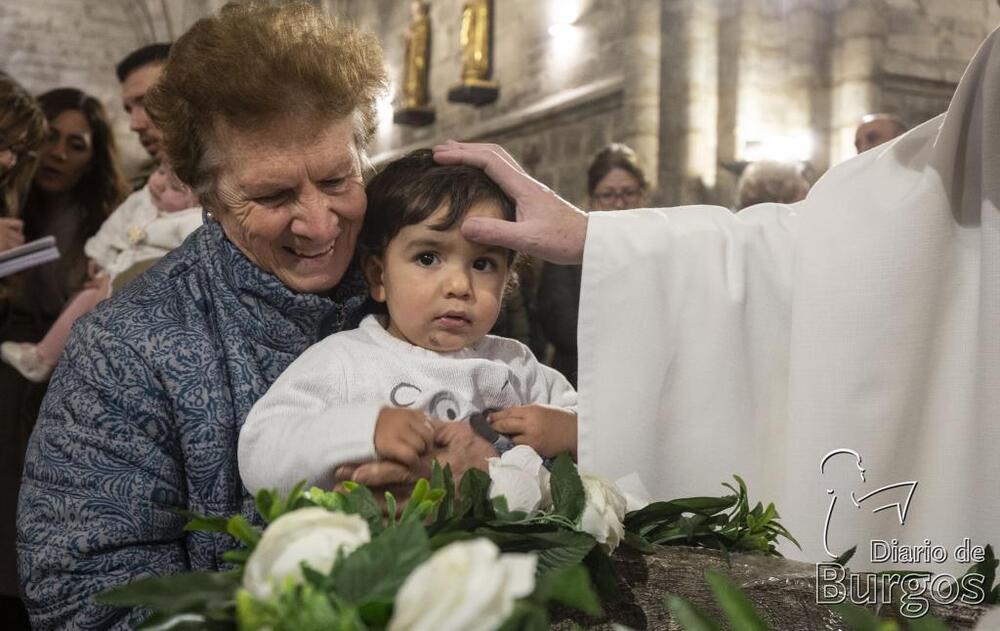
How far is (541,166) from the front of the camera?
10.0m

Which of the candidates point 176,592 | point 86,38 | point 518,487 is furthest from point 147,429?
point 86,38

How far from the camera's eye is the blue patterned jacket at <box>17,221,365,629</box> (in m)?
1.62

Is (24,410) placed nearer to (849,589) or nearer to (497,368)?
(497,368)

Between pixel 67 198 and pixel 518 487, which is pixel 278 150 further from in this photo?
pixel 67 198

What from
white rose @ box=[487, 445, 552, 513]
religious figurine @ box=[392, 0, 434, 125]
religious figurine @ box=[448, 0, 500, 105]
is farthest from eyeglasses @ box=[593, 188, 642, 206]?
religious figurine @ box=[392, 0, 434, 125]

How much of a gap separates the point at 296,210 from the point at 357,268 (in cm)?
20

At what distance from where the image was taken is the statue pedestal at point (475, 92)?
35.8 ft

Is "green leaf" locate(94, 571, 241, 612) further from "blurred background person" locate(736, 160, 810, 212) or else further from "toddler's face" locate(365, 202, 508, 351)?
"blurred background person" locate(736, 160, 810, 212)

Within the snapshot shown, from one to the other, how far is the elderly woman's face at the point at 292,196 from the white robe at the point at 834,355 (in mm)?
496

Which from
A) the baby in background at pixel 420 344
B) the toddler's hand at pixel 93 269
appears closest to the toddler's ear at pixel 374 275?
the baby in background at pixel 420 344

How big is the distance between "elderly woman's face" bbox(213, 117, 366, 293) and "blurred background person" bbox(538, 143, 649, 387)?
0.86 meters

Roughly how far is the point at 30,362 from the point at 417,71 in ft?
29.1

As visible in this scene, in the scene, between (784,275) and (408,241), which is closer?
(408,241)

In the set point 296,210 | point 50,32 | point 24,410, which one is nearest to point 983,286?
point 296,210
